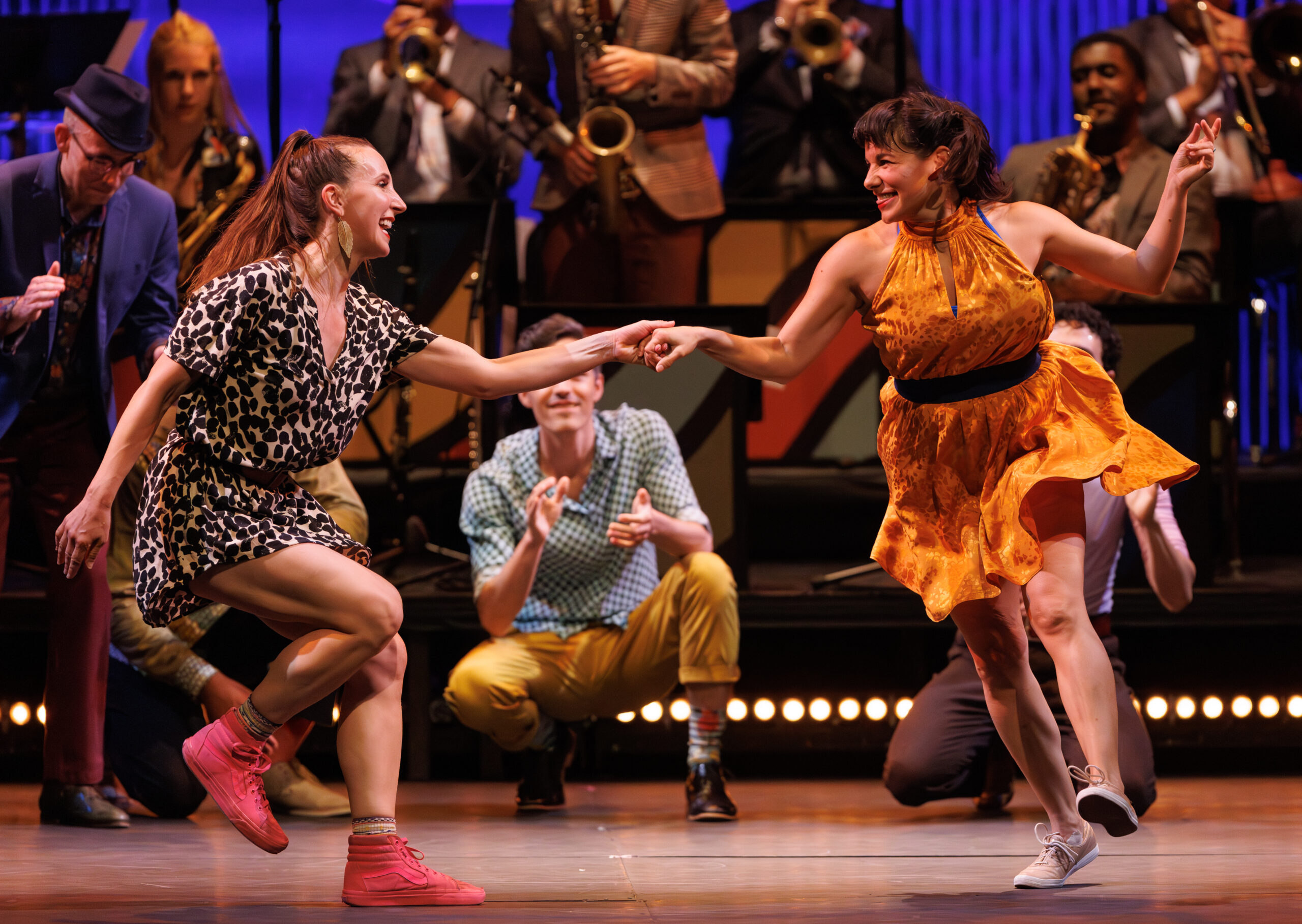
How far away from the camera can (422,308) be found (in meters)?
5.24

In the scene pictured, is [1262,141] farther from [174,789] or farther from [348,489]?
[174,789]

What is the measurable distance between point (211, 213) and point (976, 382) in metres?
3.55

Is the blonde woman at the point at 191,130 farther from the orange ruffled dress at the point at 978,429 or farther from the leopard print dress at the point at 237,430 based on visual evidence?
the orange ruffled dress at the point at 978,429

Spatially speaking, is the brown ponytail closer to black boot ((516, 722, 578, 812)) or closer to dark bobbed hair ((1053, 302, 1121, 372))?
black boot ((516, 722, 578, 812))

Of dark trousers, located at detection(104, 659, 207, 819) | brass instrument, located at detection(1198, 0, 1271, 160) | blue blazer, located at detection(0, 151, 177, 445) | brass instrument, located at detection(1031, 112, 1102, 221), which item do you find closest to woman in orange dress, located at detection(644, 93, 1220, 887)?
blue blazer, located at detection(0, 151, 177, 445)

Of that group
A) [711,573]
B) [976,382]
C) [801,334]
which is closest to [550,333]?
[711,573]

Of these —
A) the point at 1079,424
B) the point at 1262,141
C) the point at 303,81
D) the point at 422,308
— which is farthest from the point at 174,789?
the point at 1262,141

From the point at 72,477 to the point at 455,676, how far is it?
3.71 feet

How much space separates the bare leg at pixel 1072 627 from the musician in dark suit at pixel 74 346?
229 cm

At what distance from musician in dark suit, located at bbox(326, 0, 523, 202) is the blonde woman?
1.24 feet

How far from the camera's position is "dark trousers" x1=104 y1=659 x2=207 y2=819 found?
401cm

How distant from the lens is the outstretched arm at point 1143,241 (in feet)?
9.57

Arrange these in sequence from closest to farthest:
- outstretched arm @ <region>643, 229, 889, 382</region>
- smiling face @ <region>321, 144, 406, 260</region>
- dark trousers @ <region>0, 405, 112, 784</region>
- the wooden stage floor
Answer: the wooden stage floor → smiling face @ <region>321, 144, 406, 260</region> → outstretched arm @ <region>643, 229, 889, 382</region> → dark trousers @ <region>0, 405, 112, 784</region>

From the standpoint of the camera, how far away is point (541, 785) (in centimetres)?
418
